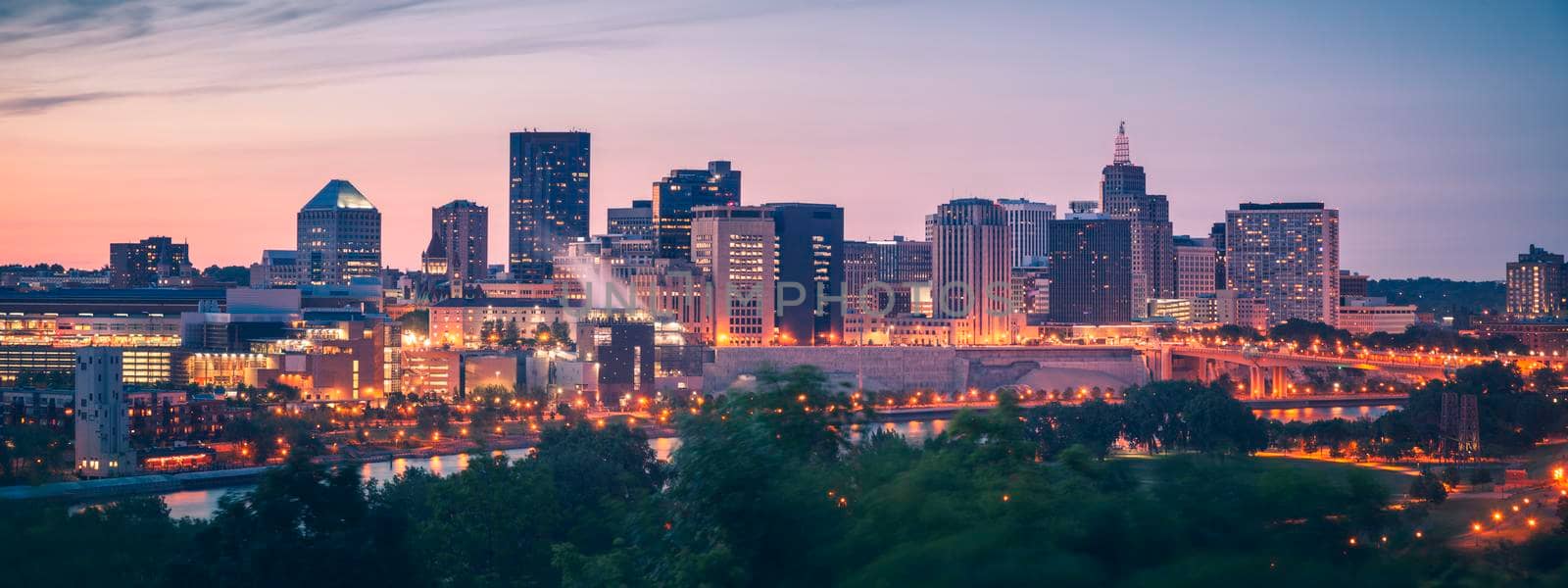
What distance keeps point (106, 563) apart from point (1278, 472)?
6.44m

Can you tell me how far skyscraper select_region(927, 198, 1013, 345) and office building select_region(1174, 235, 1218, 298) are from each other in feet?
66.5

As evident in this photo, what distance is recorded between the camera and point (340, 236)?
77.6 m

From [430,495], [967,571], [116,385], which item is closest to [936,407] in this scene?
[116,385]

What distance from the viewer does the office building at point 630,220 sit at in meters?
75.2

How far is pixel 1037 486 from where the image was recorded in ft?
25.1

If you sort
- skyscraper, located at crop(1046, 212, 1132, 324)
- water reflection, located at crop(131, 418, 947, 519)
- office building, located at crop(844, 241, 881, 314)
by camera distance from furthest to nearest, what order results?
skyscraper, located at crop(1046, 212, 1132, 324) < office building, located at crop(844, 241, 881, 314) < water reflection, located at crop(131, 418, 947, 519)

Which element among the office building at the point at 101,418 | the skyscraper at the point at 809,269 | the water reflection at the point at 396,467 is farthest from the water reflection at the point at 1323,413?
the office building at the point at 101,418

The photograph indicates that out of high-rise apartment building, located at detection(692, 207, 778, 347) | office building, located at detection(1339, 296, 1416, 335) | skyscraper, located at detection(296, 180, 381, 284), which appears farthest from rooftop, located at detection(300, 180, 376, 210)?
office building, located at detection(1339, 296, 1416, 335)

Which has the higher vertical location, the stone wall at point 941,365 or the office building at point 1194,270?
the office building at point 1194,270

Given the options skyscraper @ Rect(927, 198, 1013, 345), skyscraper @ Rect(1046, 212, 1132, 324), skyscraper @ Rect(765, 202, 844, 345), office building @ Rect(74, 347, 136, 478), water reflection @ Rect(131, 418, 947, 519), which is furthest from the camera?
skyscraper @ Rect(1046, 212, 1132, 324)

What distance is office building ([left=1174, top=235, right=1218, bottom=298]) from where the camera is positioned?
81.0 metres

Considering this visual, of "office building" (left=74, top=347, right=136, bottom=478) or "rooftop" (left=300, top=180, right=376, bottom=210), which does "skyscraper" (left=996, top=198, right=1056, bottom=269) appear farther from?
"office building" (left=74, top=347, right=136, bottom=478)

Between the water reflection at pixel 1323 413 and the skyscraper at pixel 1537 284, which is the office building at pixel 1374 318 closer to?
the skyscraper at pixel 1537 284

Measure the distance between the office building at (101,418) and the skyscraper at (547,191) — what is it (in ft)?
180
